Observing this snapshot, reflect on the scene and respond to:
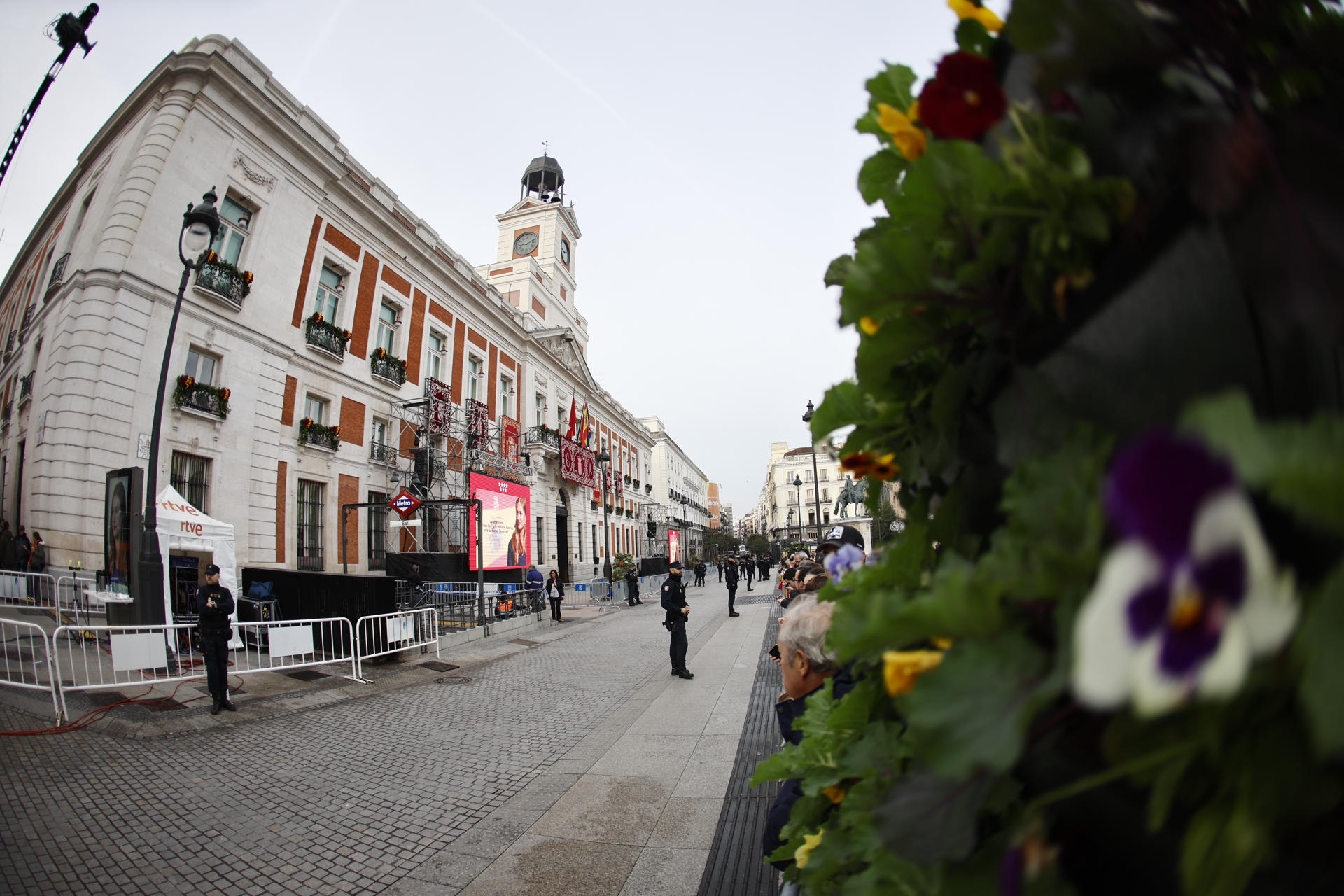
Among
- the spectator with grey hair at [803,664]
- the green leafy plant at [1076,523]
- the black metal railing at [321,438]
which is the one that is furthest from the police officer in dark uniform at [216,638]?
the black metal railing at [321,438]

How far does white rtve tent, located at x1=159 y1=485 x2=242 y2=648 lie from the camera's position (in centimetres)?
955

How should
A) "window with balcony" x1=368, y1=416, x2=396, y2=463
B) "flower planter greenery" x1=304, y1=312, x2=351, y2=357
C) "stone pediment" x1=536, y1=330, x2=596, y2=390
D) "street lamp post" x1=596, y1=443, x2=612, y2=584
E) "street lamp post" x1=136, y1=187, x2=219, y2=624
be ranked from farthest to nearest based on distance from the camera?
"street lamp post" x1=596, y1=443, x2=612, y2=584 → "stone pediment" x1=536, y1=330, x2=596, y2=390 → "window with balcony" x1=368, y1=416, x2=396, y2=463 → "flower planter greenery" x1=304, y1=312, x2=351, y2=357 → "street lamp post" x1=136, y1=187, x2=219, y2=624

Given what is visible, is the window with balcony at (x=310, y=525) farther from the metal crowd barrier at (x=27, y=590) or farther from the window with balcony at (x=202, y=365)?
the metal crowd barrier at (x=27, y=590)

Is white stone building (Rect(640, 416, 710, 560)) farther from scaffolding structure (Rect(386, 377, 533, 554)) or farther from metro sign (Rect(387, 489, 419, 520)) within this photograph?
→ metro sign (Rect(387, 489, 419, 520))

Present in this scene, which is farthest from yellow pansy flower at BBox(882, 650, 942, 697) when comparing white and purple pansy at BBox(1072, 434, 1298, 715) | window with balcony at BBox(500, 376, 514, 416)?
window with balcony at BBox(500, 376, 514, 416)

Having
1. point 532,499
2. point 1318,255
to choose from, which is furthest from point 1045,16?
point 532,499

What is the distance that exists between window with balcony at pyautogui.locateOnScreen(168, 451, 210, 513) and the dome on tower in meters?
33.2

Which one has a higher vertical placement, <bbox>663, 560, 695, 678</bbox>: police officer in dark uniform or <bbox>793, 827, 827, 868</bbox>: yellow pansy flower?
<bbox>793, 827, 827, 868</bbox>: yellow pansy flower

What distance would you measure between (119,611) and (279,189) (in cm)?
1151

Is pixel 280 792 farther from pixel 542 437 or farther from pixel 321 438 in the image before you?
pixel 542 437

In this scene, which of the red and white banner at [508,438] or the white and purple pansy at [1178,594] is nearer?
the white and purple pansy at [1178,594]

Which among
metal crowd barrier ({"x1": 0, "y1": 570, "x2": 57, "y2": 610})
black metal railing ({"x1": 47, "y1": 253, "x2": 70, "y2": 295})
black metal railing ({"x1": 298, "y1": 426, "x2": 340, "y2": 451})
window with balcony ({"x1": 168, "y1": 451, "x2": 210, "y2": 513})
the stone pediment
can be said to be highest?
the stone pediment

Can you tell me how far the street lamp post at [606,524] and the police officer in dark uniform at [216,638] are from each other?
72.5ft

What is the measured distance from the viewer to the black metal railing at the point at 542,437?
89.2 ft
